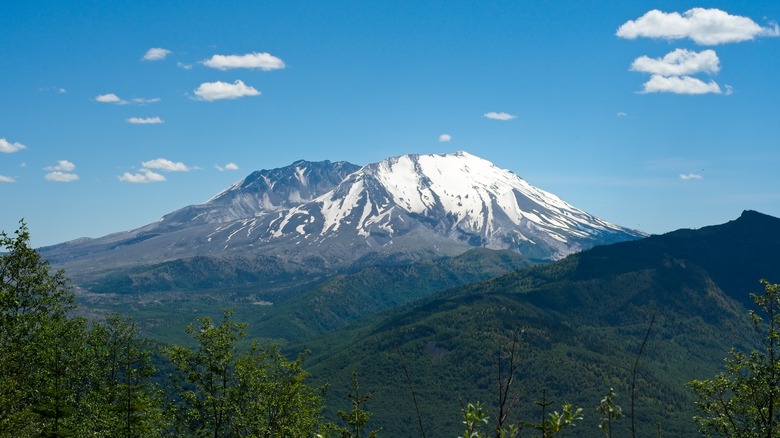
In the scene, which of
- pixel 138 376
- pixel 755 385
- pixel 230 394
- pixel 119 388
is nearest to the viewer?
pixel 755 385

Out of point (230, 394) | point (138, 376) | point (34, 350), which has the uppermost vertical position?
point (34, 350)

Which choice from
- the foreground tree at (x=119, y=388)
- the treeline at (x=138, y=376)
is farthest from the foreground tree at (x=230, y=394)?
the foreground tree at (x=119, y=388)

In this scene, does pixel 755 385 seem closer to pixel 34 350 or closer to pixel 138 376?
pixel 138 376

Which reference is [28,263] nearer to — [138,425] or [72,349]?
[72,349]

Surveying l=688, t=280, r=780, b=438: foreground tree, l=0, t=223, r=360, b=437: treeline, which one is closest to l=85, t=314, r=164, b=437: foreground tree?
l=0, t=223, r=360, b=437: treeline

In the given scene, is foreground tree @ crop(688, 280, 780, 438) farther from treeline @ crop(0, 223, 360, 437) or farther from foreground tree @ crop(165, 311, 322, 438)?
foreground tree @ crop(165, 311, 322, 438)

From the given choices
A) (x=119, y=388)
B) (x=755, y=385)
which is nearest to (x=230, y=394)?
(x=119, y=388)

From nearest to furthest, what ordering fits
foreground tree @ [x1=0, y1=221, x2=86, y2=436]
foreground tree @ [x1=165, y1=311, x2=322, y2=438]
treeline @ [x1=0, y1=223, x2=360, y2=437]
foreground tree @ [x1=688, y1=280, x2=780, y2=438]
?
foreground tree @ [x1=688, y1=280, x2=780, y2=438] < foreground tree @ [x1=0, y1=221, x2=86, y2=436] < treeline @ [x1=0, y1=223, x2=360, y2=437] < foreground tree @ [x1=165, y1=311, x2=322, y2=438]

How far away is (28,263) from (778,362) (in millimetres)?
59646

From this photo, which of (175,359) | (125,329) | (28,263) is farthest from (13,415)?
(125,329)

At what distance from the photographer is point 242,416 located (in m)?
52.1

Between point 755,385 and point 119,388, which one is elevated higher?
point 755,385

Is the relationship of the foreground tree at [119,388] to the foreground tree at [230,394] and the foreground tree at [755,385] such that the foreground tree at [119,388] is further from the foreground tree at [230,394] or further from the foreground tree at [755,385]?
the foreground tree at [755,385]

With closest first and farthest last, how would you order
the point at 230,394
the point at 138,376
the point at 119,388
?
the point at 119,388
the point at 230,394
the point at 138,376
